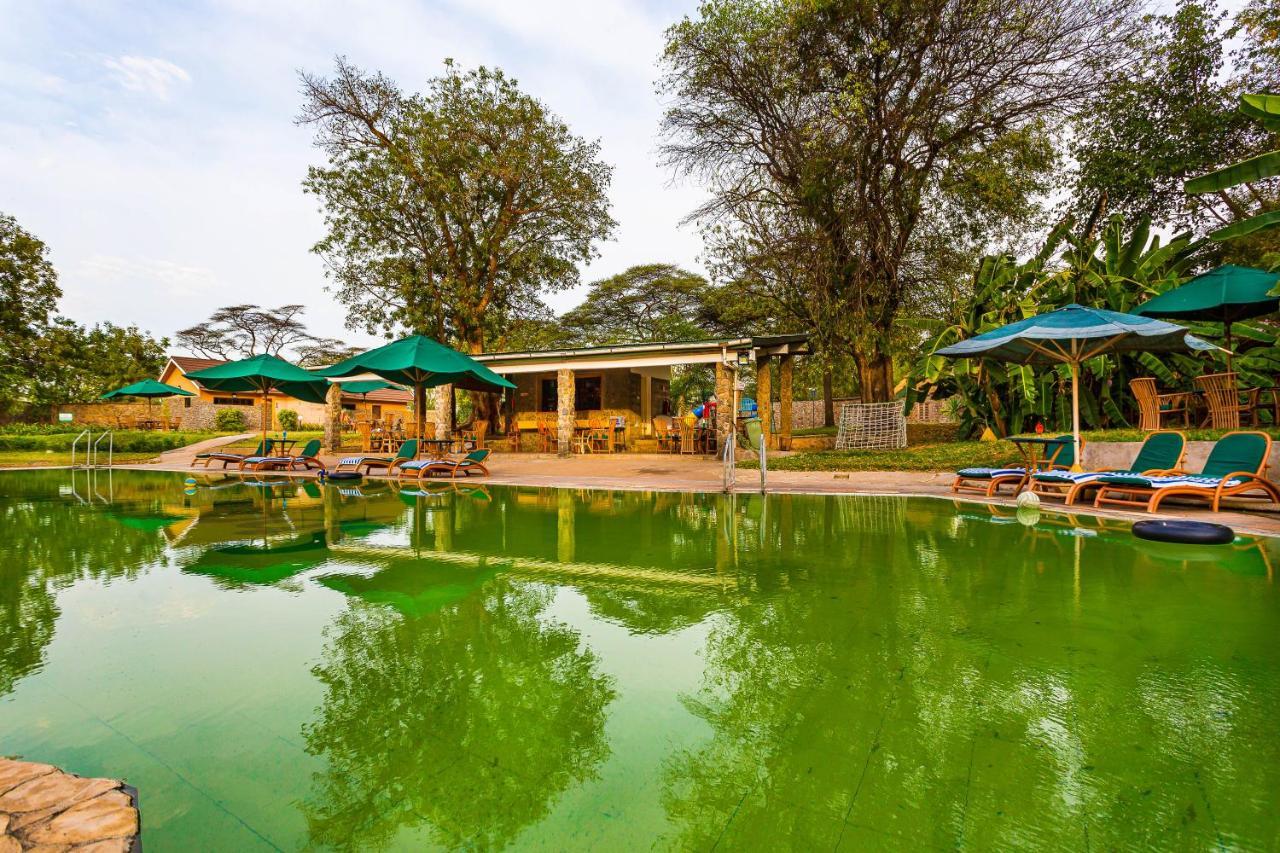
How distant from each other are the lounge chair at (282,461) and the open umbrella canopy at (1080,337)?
13957 mm

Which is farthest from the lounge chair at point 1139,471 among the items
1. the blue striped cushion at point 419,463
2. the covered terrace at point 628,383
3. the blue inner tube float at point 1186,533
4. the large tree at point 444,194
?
the large tree at point 444,194

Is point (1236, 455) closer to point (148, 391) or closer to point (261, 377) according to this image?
point (261, 377)

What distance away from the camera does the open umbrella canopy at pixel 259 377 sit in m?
12.2

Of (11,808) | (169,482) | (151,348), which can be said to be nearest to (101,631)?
(11,808)

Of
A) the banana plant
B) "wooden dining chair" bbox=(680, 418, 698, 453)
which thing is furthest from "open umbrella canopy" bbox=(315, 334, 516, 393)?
the banana plant

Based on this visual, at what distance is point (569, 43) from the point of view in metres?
13.5

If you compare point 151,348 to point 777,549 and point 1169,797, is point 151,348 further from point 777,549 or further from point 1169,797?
point 1169,797

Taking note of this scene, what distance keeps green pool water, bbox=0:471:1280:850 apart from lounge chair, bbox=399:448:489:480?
21.8 ft

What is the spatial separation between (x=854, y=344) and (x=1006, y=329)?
26.6 ft

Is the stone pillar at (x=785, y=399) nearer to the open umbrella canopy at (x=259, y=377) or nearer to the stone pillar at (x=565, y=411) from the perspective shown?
the stone pillar at (x=565, y=411)

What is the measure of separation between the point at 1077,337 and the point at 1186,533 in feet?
10.4

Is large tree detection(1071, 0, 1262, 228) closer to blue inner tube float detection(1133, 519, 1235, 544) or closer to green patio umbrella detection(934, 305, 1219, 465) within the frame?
green patio umbrella detection(934, 305, 1219, 465)

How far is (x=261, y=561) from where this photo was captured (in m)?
4.78

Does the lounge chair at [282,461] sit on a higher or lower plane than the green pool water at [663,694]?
higher
